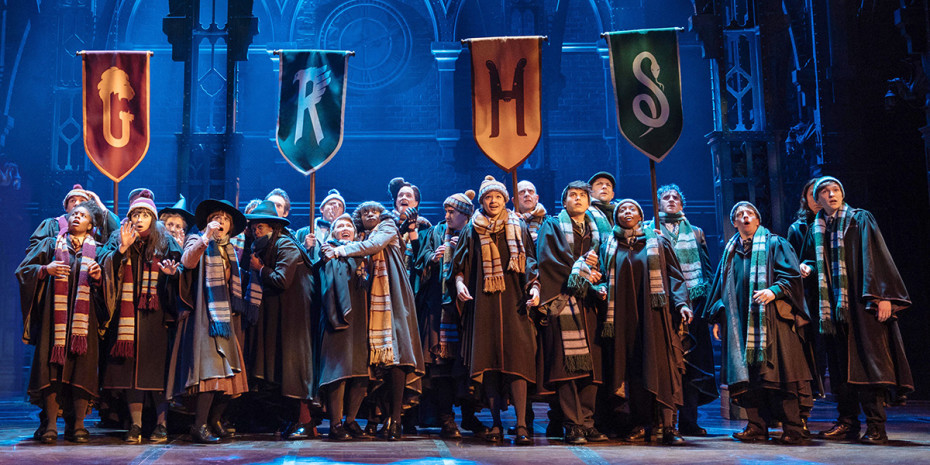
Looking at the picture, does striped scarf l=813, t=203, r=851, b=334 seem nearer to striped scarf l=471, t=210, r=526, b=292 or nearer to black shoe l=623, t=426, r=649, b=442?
black shoe l=623, t=426, r=649, b=442

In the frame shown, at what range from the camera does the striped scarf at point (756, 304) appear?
17.1ft

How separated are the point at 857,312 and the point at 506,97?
2.66 meters

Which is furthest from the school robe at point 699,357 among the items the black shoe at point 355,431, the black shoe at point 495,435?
the black shoe at point 355,431

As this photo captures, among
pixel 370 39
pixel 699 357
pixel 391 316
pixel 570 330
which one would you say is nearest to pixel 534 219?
pixel 570 330

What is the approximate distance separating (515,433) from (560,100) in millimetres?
9720

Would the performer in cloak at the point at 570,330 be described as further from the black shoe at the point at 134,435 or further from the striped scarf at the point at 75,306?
the striped scarf at the point at 75,306

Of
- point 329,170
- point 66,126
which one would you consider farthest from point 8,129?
point 329,170

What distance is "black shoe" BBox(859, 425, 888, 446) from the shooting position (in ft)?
16.9

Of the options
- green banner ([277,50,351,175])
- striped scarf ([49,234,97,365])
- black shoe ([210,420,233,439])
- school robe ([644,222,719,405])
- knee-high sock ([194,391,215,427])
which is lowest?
black shoe ([210,420,233,439])

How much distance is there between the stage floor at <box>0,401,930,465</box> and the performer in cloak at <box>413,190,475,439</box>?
29 cm

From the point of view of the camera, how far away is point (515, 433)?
525cm

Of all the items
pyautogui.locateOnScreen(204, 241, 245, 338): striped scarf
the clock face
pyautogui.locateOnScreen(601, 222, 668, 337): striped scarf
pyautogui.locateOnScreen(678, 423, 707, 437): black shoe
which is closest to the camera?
pyautogui.locateOnScreen(204, 241, 245, 338): striped scarf

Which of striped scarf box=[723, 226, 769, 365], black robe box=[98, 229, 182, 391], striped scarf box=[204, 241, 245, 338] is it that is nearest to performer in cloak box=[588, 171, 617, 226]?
striped scarf box=[723, 226, 769, 365]

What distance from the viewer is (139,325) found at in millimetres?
5164
